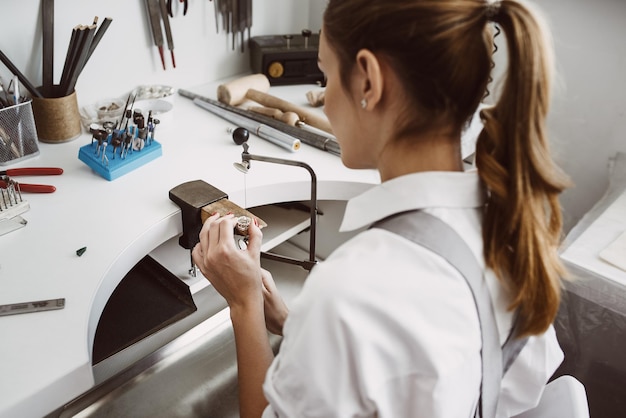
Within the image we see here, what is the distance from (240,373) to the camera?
2.77 ft

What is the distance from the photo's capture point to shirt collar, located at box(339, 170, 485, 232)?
0.63 m

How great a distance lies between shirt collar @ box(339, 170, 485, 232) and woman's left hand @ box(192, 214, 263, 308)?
28cm

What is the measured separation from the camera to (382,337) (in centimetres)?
54

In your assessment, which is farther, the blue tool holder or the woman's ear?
the blue tool holder

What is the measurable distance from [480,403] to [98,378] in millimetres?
833

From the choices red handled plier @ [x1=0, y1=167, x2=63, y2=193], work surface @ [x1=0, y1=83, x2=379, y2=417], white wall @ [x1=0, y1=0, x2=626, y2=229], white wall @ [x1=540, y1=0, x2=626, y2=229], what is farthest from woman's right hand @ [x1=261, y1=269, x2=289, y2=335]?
white wall @ [x1=540, y1=0, x2=626, y2=229]

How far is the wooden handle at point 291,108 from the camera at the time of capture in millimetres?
1495

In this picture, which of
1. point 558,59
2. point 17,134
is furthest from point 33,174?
point 558,59

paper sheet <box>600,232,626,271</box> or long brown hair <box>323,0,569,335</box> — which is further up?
long brown hair <box>323,0,569,335</box>

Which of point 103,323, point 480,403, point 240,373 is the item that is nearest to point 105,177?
point 103,323

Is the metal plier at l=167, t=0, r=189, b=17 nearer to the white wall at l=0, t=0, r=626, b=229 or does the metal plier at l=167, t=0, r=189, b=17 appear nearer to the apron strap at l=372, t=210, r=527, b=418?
the white wall at l=0, t=0, r=626, b=229

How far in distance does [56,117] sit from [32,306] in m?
0.67

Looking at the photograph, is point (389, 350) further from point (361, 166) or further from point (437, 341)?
point (361, 166)

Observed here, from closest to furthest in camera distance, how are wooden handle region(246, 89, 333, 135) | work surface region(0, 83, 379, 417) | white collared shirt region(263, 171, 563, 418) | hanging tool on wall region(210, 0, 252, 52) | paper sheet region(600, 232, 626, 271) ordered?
white collared shirt region(263, 171, 563, 418) → work surface region(0, 83, 379, 417) → paper sheet region(600, 232, 626, 271) → wooden handle region(246, 89, 333, 135) → hanging tool on wall region(210, 0, 252, 52)
